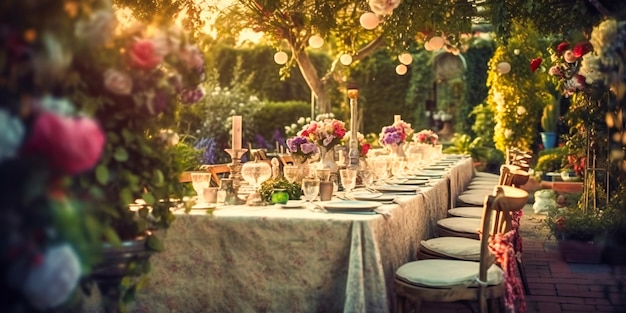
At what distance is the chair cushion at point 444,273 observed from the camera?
2.91 m

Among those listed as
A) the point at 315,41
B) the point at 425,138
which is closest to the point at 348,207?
the point at 425,138

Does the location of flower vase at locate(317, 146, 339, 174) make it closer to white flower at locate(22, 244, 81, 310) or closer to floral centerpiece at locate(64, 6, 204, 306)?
floral centerpiece at locate(64, 6, 204, 306)

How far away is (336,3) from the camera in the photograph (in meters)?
8.30

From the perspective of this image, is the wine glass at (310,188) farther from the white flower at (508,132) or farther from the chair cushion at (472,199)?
the white flower at (508,132)

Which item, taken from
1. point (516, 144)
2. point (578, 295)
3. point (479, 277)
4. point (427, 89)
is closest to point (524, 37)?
point (516, 144)

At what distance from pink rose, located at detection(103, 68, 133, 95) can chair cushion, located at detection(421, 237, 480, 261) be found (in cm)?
225

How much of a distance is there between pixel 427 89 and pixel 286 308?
12.2m

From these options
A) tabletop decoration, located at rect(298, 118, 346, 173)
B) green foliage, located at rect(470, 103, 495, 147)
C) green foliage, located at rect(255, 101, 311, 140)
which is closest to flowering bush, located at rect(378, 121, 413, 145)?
tabletop decoration, located at rect(298, 118, 346, 173)

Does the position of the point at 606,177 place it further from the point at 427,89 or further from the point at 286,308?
the point at 427,89

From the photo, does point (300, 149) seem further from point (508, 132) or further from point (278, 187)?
point (508, 132)

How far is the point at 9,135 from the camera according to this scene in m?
1.39

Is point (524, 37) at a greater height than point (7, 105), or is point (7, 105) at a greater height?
point (524, 37)

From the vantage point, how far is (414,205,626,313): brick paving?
409cm

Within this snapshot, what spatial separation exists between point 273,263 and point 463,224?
6.61 ft
